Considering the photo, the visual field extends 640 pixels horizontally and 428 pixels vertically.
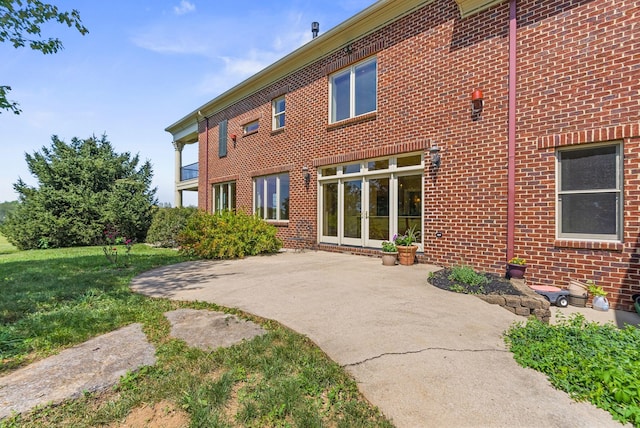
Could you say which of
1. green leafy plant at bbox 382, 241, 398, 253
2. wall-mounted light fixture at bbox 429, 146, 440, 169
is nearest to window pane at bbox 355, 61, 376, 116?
wall-mounted light fixture at bbox 429, 146, 440, 169

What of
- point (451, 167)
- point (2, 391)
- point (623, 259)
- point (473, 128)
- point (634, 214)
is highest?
point (473, 128)

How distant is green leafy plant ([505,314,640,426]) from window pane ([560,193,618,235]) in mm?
2194

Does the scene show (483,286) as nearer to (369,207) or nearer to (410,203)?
(410,203)

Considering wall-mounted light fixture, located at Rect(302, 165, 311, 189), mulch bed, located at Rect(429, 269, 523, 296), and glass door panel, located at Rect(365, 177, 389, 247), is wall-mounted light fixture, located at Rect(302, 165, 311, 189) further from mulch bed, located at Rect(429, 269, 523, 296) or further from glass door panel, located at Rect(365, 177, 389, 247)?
mulch bed, located at Rect(429, 269, 523, 296)

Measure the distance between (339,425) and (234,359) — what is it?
111 centimetres

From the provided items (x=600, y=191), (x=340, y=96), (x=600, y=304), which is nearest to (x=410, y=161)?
(x=340, y=96)

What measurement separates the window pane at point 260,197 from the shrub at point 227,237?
230cm

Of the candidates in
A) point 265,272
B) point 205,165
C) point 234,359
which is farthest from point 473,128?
point 205,165

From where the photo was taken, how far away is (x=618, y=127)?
445cm

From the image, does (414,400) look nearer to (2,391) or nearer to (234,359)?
(234,359)

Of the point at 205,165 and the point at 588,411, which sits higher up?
the point at 205,165

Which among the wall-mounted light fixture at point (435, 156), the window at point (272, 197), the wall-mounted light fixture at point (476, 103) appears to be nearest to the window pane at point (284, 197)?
the window at point (272, 197)

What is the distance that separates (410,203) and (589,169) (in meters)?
3.19

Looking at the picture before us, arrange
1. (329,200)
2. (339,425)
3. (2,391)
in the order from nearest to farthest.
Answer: (339,425)
(2,391)
(329,200)
